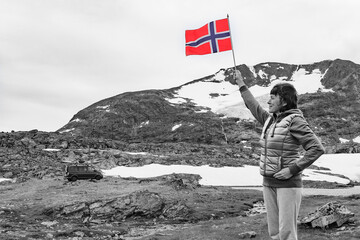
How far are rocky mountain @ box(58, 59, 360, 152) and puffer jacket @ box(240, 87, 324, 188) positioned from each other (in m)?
117

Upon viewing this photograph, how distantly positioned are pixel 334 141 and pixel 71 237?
119723 millimetres

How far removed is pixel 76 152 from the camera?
62.8m

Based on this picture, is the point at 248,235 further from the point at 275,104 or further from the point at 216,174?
the point at 216,174

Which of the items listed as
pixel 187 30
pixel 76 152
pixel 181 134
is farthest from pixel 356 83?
pixel 187 30

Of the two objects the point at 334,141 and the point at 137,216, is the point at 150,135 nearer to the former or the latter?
the point at 334,141

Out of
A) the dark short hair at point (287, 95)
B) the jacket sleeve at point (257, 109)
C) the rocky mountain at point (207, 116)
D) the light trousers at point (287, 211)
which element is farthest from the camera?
the rocky mountain at point (207, 116)

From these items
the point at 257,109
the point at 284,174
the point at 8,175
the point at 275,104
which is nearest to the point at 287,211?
the point at 284,174

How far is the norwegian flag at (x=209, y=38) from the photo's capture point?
34.6ft

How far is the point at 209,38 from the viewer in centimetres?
1096

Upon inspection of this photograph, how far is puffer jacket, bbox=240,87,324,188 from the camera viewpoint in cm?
533

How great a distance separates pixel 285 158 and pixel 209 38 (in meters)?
6.30

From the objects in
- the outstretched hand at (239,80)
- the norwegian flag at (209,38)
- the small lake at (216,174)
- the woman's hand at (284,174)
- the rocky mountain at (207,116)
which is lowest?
the small lake at (216,174)

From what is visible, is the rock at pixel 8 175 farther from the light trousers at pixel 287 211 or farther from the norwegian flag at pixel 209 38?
the light trousers at pixel 287 211

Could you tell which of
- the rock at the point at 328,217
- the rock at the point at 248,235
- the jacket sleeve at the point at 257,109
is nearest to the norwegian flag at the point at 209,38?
the jacket sleeve at the point at 257,109
